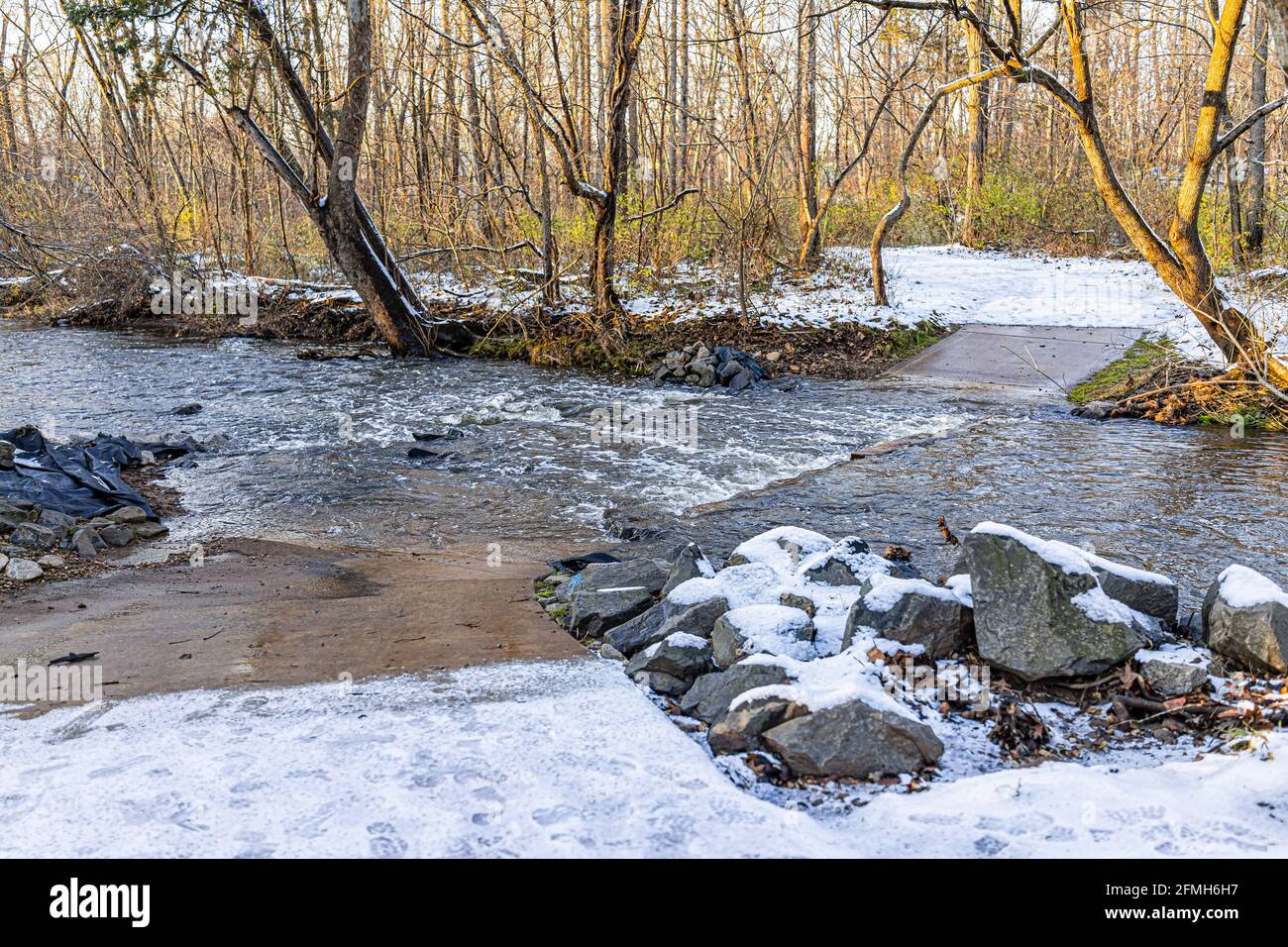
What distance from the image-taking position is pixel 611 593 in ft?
17.6

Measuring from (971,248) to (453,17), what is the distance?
1308 cm

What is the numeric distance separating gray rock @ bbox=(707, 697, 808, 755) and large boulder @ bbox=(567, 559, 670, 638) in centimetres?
144

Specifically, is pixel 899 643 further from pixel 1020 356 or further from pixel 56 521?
pixel 1020 356

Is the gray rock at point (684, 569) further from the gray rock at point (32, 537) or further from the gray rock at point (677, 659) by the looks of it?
the gray rock at point (32, 537)

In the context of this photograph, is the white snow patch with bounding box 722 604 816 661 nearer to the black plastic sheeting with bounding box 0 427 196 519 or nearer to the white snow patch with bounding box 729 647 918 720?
the white snow patch with bounding box 729 647 918 720

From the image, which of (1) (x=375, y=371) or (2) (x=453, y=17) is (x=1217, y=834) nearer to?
(1) (x=375, y=371)

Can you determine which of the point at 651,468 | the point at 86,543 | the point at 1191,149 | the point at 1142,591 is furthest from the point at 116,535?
the point at 1191,149

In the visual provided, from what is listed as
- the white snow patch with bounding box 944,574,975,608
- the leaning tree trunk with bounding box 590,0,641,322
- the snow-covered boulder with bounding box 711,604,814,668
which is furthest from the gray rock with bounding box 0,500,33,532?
the leaning tree trunk with bounding box 590,0,641,322

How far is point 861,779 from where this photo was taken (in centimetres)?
353

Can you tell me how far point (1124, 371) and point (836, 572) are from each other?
8933mm

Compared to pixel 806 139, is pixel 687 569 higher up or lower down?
lower down

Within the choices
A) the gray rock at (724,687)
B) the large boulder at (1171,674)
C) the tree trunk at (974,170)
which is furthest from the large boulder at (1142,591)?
the tree trunk at (974,170)

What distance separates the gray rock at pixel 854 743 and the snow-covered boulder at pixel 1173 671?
113 cm

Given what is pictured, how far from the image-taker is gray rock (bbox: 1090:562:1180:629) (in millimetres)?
4672
